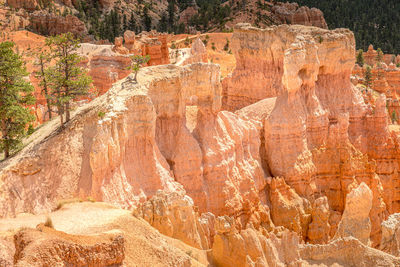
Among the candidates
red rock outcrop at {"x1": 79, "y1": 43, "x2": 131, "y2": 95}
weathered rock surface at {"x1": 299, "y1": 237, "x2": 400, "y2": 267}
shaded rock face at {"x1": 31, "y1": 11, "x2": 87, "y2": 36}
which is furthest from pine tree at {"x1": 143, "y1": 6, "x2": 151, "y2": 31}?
weathered rock surface at {"x1": 299, "y1": 237, "x2": 400, "y2": 267}

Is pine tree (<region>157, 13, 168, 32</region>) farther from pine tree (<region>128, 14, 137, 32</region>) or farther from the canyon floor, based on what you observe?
the canyon floor

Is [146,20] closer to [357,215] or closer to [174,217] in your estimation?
[357,215]

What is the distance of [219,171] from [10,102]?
8317 mm

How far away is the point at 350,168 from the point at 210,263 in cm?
1345

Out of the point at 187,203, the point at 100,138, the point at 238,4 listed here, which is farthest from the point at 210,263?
the point at 238,4

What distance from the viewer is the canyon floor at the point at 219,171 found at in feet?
38.3

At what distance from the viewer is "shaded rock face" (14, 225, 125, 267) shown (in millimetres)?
8898

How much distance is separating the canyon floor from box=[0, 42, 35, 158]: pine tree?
859 millimetres

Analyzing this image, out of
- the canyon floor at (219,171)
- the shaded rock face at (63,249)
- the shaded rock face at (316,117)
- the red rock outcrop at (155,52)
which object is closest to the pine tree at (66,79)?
the canyon floor at (219,171)

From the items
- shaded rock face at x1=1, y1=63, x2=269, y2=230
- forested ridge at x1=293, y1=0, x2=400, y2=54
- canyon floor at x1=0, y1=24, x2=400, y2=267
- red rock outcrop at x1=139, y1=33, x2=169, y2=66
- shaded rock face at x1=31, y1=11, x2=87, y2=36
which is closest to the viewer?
canyon floor at x1=0, y1=24, x2=400, y2=267

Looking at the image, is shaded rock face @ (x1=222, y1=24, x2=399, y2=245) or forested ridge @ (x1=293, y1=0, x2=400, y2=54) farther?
forested ridge @ (x1=293, y1=0, x2=400, y2=54)

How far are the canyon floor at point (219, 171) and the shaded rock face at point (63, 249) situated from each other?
24 millimetres

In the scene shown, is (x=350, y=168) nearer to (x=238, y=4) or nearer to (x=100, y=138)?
(x=100, y=138)

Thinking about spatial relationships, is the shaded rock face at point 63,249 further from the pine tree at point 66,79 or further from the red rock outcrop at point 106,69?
the red rock outcrop at point 106,69
